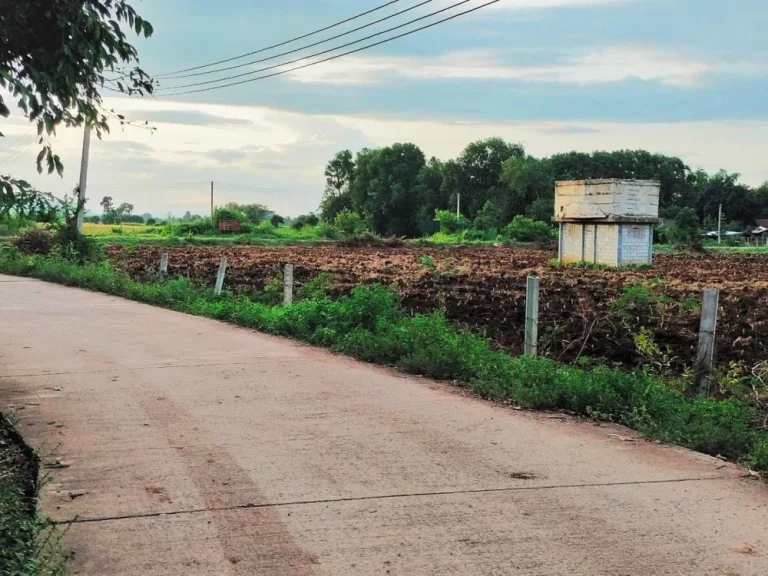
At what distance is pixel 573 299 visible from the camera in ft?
63.1

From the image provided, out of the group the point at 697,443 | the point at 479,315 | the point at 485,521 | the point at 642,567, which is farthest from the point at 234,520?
the point at 479,315

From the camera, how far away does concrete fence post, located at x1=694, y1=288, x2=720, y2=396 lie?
324 inches

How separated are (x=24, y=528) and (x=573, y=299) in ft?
53.0

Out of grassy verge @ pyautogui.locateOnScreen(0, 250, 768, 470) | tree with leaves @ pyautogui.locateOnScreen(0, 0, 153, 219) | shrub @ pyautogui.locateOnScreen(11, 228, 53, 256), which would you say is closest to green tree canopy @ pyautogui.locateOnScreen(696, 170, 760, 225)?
shrub @ pyautogui.locateOnScreen(11, 228, 53, 256)

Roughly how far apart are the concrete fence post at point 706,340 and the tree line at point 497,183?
80.6 metres

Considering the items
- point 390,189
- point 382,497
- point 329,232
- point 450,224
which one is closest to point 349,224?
point 329,232

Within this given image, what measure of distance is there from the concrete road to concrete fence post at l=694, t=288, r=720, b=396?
1.66 meters

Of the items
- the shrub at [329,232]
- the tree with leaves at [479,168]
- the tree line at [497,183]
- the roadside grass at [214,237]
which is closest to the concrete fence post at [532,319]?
the roadside grass at [214,237]

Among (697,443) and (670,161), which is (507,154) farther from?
(697,443)

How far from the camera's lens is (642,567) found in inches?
167

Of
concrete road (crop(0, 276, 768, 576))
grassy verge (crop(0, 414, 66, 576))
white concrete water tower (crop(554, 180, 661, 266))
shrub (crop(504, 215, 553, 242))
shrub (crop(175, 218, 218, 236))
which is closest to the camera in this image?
grassy verge (crop(0, 414, 66, 576))

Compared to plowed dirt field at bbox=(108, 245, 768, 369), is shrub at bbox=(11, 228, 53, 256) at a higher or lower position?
higher

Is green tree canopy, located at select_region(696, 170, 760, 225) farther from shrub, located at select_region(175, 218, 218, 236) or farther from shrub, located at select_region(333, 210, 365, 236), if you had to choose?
shrub, located at select_region(175, 218, 218, 236)

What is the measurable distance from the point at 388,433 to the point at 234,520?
2246 mm
